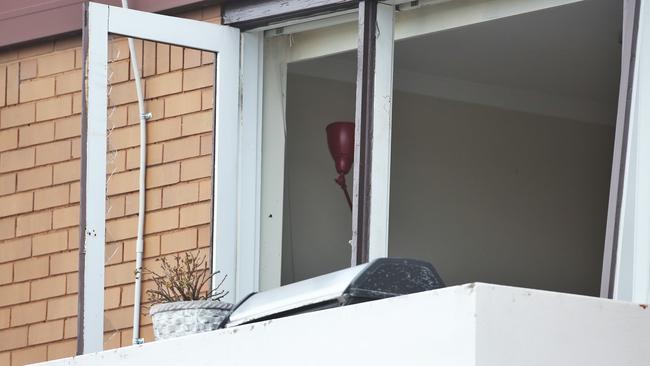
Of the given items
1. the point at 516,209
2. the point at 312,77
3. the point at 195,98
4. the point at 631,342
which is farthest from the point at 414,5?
the point at 516,209

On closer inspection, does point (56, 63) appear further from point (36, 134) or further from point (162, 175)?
point (162, 175)

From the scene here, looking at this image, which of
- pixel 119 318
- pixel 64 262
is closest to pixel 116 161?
pixel 119 318

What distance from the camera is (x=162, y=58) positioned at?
219 inches

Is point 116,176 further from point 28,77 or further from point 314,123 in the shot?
point 314,123

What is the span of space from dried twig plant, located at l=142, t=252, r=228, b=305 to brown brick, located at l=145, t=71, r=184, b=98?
60 cm

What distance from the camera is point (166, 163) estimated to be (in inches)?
221

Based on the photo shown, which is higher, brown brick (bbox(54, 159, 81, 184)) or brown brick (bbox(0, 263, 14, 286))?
brown brick (bbox(54, 159, 81, 184))

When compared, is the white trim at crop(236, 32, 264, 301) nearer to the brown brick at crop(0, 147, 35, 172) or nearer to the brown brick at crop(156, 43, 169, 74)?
the brown brick at crop(156, 43, 169, 74)

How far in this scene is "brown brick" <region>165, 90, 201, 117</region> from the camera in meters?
5.59

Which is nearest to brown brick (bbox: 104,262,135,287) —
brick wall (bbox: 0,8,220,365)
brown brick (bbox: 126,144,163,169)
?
brick wall (bbox: 0,8,220,365)

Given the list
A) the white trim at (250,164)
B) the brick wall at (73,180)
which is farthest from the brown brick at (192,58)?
the white trim at (250,164)

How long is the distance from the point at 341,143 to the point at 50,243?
4.07 ft

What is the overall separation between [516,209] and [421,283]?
379cm

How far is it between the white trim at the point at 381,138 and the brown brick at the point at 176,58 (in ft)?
2.62
